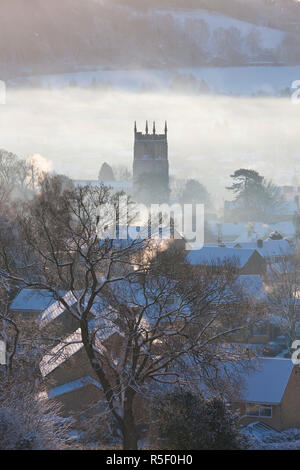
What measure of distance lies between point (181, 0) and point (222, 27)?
16677 mm

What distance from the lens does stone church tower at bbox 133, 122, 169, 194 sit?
94.5 meters

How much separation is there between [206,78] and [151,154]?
3092cm

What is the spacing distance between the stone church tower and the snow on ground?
3238 centimetres

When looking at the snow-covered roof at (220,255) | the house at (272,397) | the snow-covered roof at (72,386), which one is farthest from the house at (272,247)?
the snow-covered roof at (72,386)

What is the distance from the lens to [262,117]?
14125cm

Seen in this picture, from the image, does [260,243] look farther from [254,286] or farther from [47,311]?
[47,311]

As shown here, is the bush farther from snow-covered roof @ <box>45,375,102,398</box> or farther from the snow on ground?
the snow on ground

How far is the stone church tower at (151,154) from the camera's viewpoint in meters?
94.5

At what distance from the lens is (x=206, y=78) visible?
393ft

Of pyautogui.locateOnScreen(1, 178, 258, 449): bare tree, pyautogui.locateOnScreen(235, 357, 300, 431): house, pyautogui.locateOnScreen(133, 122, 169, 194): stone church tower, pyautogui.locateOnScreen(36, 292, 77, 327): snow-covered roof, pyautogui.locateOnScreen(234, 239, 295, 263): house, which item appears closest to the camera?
pyautogui.locateOnScreen(1, 178, 258, 449): bare tree

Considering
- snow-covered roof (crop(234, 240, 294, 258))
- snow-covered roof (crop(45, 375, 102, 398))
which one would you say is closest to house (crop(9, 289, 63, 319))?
snow-covered roof (crop(45, 375, 102, 398))

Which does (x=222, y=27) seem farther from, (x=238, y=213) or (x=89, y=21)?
(x=238, y=213)

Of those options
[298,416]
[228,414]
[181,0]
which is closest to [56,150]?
[181,0]

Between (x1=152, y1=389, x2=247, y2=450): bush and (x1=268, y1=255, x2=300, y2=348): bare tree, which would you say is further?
(x1=268, y1=255, x2=300, y2=348): bare tree
